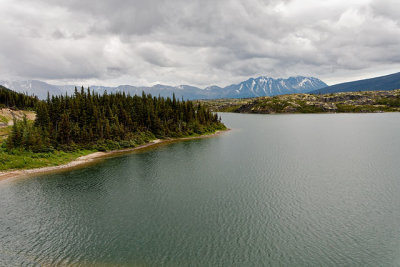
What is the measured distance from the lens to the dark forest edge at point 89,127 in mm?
77500

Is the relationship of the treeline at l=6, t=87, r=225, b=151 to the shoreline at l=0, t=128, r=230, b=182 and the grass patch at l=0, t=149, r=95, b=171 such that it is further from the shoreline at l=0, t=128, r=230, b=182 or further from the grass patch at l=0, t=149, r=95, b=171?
the shoreline at l=0, t=128, r=230, b=182

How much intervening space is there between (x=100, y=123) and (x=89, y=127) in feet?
15.2

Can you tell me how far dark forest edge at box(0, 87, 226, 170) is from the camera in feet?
254

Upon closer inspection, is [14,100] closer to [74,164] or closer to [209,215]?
[74,164]

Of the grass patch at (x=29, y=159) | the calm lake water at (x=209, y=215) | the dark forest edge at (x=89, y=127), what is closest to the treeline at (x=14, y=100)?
the dark forest edge at (x=89, y=127)

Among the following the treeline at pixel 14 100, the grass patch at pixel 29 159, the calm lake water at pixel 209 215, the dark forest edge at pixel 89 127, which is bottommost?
the calm lake water at pixel 209 215

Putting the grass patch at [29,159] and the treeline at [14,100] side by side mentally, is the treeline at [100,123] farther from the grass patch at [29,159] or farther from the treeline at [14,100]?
the treeline at [14,100]

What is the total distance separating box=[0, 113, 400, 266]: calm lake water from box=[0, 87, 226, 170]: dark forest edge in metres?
18.6

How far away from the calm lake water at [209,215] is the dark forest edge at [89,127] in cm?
1863

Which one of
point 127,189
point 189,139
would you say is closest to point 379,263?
point 127,189

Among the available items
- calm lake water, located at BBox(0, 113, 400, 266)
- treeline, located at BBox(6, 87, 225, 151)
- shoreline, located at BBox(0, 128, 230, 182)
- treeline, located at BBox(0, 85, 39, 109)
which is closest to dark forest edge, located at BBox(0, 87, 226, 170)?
treeline, located at BBox(6, 87, 225, 151)

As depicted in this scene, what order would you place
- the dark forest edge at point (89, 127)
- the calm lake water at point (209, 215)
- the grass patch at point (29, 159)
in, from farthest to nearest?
1. the dark forest edge at point (89, 127)
2. the grass patch at point (29, 159)
3. the calm lake water at point (209, 215)

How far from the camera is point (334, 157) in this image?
3211 inches

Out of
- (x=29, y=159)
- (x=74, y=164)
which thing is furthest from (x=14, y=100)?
(x=74, y=164)
